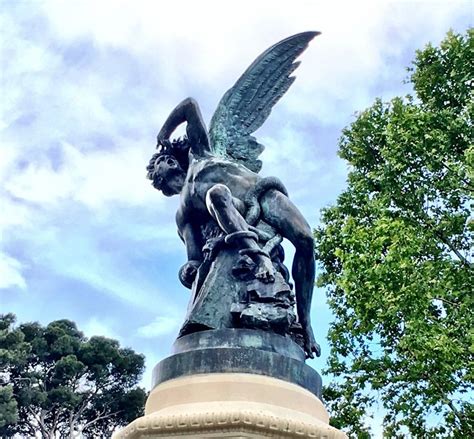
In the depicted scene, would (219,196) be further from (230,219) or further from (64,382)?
(64,382)

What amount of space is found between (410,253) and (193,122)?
5.80 meters

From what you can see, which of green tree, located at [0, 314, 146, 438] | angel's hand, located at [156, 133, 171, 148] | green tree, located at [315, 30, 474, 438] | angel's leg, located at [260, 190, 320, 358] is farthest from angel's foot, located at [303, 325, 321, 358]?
green tree, located at [0, 314, 146, 438]

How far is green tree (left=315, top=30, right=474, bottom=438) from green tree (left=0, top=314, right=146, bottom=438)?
13668 mm

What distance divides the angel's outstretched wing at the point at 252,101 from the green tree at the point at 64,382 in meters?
17.7

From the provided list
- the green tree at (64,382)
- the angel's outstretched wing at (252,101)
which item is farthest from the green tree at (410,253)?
the green tree at (64,382)

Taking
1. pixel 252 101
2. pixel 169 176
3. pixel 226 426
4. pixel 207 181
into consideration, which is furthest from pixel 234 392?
pixel 252 101

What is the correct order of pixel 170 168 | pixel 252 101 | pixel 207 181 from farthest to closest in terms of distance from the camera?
pixel 252 101 < pixel 170 168 < pixel 207 181

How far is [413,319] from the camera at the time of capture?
9.86 meters

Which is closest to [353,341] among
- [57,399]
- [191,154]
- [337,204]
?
[337,204]

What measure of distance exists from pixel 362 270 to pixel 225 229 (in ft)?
19.3

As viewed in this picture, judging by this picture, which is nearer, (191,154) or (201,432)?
(201,432)

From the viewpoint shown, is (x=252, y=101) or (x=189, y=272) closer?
(x=189, y=272)

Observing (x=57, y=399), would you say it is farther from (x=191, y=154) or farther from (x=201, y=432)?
(x=201, y=432)

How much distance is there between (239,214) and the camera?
16.7 ft
